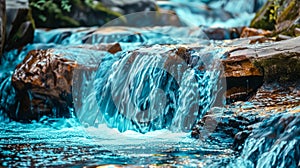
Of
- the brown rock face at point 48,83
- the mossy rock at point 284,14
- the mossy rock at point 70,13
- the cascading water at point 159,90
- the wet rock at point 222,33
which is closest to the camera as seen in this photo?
the cascading water at point 159,90

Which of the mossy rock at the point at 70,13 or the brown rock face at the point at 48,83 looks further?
the mossy rock at the point at 70,13

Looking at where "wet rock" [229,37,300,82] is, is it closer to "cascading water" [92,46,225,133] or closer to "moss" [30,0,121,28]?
"cascading water" [92,46,225,133]

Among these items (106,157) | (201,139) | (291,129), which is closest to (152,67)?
(201,139)

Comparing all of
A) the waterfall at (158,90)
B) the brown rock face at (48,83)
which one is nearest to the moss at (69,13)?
the brown rock face at (48,83)

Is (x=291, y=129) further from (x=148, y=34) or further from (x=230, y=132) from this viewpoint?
(x=148, y=34)

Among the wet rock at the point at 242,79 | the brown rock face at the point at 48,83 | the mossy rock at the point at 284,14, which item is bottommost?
the brown rock face at the point at 48,83

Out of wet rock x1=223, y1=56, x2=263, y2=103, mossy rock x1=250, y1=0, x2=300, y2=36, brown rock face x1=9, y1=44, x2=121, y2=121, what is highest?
mossy rock x1=250, y1=0, x2=300, y2=36

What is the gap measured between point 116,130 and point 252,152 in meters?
2.35

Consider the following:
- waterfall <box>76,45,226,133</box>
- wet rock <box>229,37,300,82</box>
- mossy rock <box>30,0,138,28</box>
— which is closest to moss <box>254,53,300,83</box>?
wet rock <box>229,37,300,82</box>

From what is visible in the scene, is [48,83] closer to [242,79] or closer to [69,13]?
[242,79]

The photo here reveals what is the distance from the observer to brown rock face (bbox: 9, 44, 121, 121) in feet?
21.2

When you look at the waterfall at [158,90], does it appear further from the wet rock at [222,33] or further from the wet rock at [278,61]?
the wet rock at [222,33]

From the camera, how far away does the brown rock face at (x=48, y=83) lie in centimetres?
646

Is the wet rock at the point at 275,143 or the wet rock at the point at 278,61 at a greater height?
the wet rock at the point at 278,61
